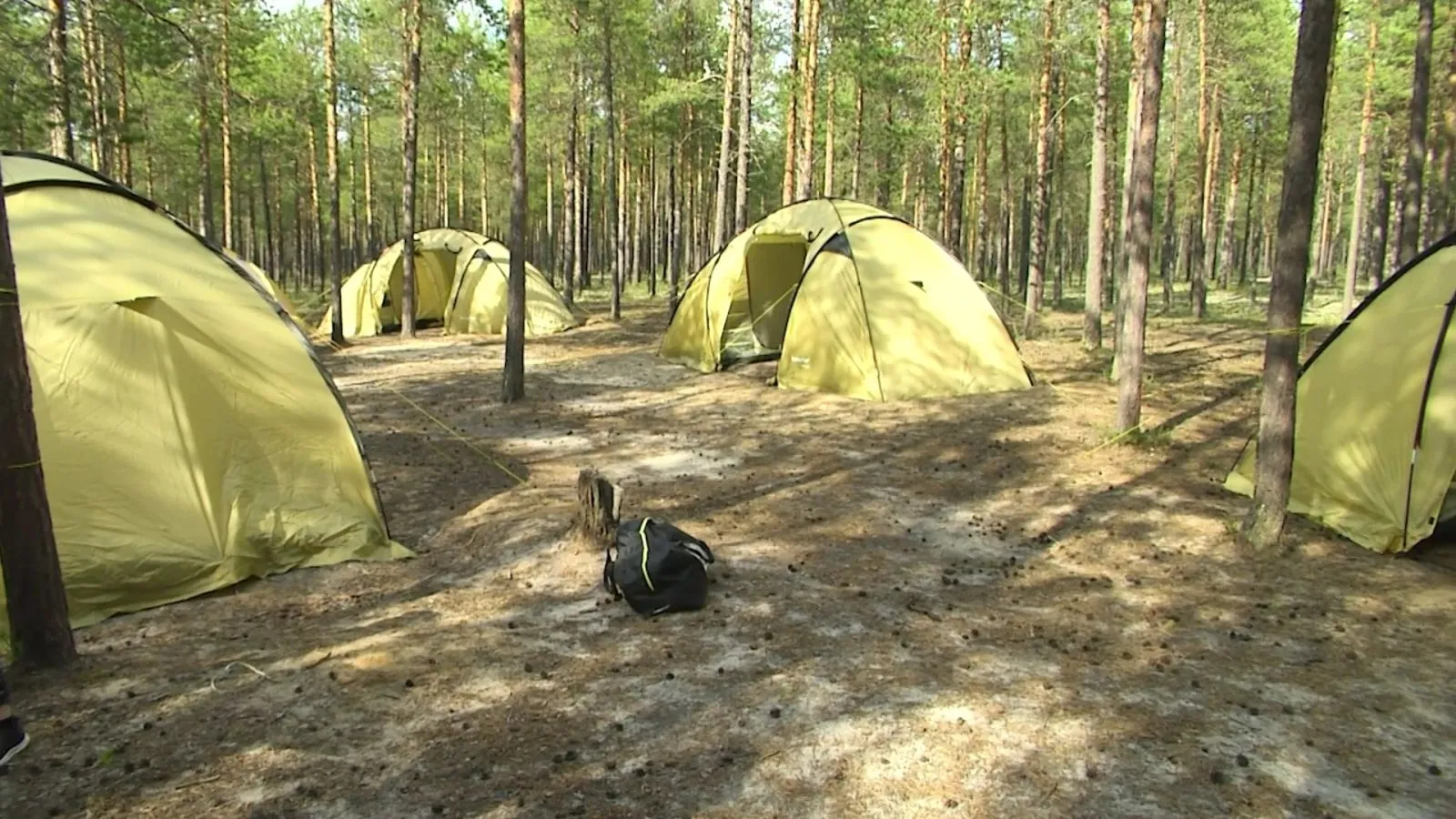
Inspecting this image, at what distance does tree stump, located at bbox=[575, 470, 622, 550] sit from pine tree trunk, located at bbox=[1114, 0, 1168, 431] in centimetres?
655

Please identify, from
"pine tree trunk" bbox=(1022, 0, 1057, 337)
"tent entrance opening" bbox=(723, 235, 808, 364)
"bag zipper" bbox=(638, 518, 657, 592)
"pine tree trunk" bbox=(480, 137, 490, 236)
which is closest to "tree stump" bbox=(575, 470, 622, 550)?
"bag zipper" bbox=(638, 518, 657, 592)

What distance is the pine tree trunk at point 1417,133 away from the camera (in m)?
15.1

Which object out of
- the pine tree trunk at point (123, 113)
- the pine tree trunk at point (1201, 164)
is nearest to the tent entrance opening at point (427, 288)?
the pine tree trunk at point (123, 113)

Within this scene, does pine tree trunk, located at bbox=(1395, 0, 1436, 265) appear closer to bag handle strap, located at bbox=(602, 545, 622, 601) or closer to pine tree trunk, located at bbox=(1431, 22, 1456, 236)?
pine tree trunk, located at bbox=(1431, 22, 1456, 236)

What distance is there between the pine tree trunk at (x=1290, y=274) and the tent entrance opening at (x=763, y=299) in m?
9.43

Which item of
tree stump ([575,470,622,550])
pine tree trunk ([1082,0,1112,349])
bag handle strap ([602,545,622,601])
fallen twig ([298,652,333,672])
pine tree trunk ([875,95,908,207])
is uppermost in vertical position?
pine tree trunk ([875,95,908,207])

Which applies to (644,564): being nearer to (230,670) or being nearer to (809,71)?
(230,670)

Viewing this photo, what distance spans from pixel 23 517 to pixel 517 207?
806 centimetres

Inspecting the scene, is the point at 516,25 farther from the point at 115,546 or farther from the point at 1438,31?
the point at 1438,31

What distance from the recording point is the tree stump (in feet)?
21.4

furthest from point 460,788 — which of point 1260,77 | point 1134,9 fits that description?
point 1260,77

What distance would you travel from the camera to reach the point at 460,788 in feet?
12.1

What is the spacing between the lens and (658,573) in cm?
562

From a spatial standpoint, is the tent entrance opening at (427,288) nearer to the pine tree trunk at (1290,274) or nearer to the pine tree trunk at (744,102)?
the pine tree trunk at (744,102)
